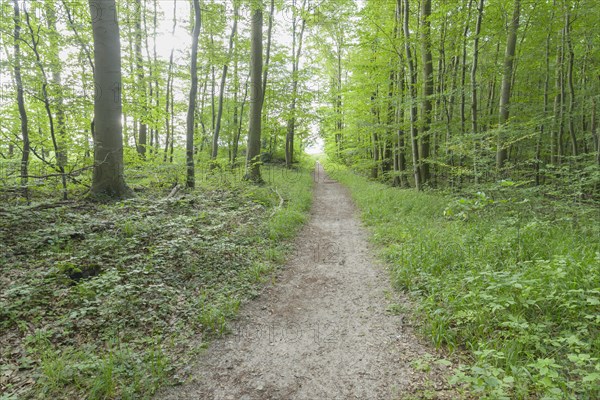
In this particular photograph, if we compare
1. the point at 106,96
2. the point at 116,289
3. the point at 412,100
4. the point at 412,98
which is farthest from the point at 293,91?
the point at 116,289

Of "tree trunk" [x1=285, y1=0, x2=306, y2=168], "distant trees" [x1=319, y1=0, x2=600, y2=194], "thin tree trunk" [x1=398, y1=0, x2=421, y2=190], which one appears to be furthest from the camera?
"tree trunk" [x1=285, y1=0, x2=306, y2=168]

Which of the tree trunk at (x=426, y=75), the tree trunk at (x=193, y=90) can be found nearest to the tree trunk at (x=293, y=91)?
the tree trunk at (x=426, y=75)

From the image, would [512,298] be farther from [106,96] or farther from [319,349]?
[106,96]

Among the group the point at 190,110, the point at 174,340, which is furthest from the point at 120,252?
the point at 190,110

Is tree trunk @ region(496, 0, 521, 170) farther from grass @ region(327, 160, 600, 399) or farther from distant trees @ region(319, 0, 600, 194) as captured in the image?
grass @ region(327, 160, 600, 399)

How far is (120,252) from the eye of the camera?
4852 millimetres

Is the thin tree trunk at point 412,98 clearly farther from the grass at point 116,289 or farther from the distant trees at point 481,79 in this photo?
the grass at point 116,289

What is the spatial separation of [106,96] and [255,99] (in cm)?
618

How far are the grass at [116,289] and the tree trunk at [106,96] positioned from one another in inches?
38.9

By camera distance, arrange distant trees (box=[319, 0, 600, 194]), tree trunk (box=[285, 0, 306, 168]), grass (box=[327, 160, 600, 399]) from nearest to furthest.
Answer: grass (box=[327, 160, 600, 399]) → distant trees (box=[319, 0, 600, 194]) → tree trunk (box=[285, 0, 306, 168])

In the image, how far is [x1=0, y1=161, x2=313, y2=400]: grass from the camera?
9.14 ft

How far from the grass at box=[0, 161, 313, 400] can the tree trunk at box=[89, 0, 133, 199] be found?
987 mm

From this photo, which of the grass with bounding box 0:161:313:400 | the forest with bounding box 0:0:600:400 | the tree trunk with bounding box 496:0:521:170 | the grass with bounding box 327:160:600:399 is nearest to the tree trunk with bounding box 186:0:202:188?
the forest with bounding box 0:0:600:400

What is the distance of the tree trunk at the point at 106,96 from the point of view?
21.5 ft
